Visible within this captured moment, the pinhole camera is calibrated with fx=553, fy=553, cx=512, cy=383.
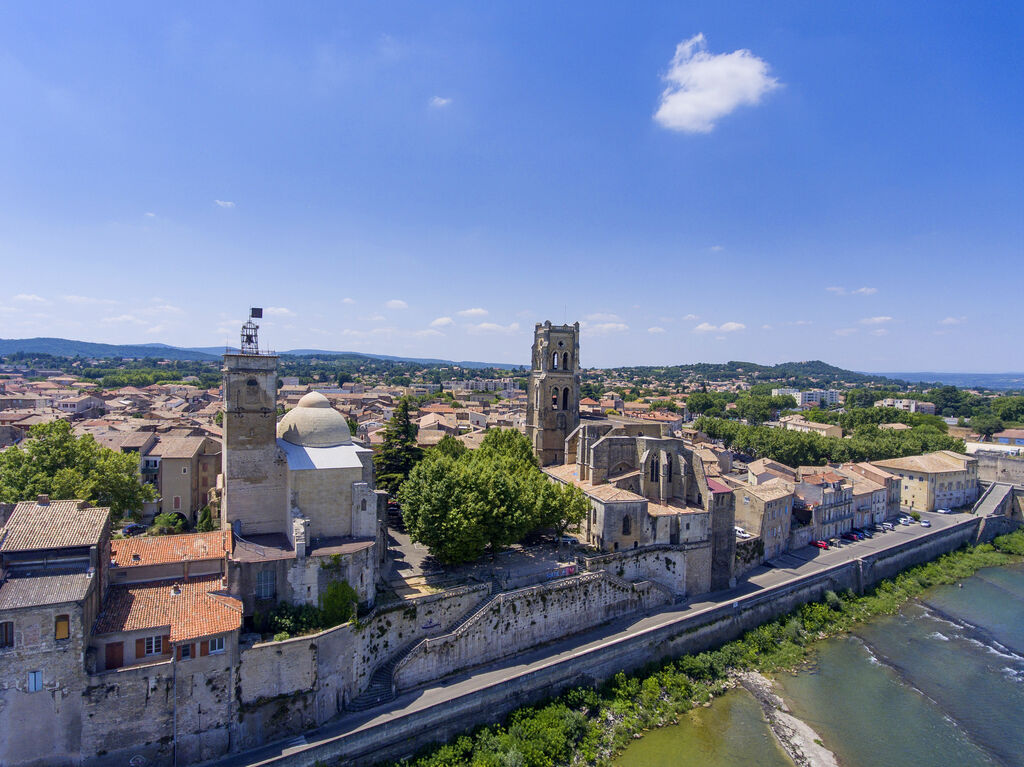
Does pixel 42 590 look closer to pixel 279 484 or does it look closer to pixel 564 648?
pixel 279 484

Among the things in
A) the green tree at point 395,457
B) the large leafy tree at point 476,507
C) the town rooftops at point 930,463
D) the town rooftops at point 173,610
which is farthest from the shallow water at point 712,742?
the town rooftops at point 930,463

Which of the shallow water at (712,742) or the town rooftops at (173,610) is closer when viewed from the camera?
the town rooftops at (173,610)

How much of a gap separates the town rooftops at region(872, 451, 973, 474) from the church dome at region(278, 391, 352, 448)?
65432 mm

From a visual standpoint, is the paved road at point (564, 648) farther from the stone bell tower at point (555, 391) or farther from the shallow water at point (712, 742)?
the stone bell tower at point (555, 391)

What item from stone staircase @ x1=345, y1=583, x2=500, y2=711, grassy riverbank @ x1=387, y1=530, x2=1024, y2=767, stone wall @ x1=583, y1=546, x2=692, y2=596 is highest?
stone wall @ x1=583, y1=546, x2=692, y2=596

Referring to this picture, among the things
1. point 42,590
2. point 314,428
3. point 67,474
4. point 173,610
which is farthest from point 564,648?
point 67,474

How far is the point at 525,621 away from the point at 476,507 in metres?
6.97

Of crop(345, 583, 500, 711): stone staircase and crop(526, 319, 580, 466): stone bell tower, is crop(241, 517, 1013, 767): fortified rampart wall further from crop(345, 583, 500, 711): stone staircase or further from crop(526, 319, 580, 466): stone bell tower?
crop(526, 319, 580, 466): stone bell tower

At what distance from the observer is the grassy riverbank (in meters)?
25.6

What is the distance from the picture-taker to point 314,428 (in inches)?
1252

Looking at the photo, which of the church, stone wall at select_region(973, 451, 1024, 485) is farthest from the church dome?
stone wall at select_region(973, 451, 1024, 485)

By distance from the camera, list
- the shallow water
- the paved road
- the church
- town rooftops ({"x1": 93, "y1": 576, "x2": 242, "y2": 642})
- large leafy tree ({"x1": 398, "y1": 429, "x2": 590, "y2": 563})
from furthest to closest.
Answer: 1. large leafy tree ({"x1": 398, "y1": 429, "x2": 590, "y2": 563})
2. the church
3. the shallow water
4. the paved road
5. town rooftops ({"x1": 93, "y1": 576, "x2": 242, "y2": 642})

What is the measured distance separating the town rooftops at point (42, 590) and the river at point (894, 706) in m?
24.6

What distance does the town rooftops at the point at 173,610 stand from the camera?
21797 millimetres
